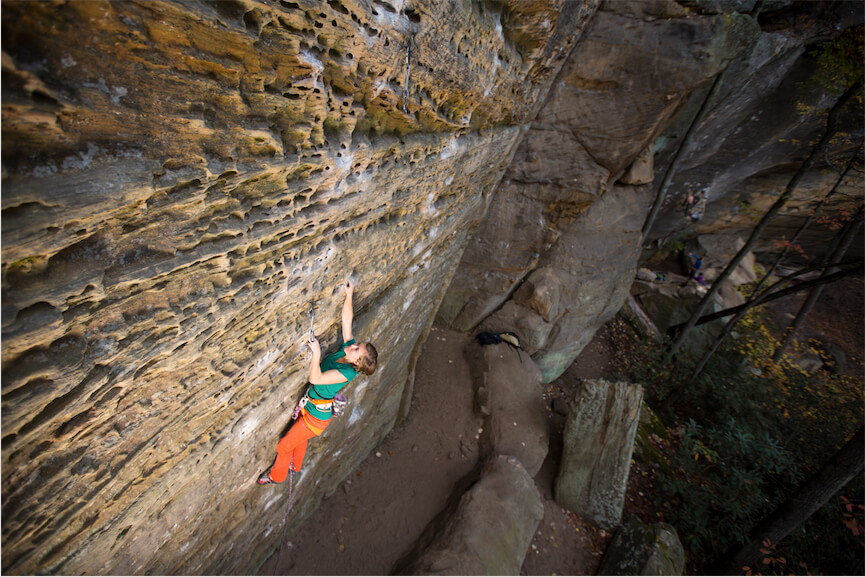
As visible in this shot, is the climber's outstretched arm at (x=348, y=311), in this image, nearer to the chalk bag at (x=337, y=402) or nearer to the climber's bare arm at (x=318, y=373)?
the climber's bare arm at (x=318, y=373)

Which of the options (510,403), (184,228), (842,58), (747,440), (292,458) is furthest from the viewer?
(747,440)

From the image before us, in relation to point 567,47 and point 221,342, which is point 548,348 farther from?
point 221,342

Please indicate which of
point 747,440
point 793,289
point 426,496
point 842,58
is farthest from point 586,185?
point 426,496

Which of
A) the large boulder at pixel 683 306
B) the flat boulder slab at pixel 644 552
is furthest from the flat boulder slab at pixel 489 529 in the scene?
the large boulder at pixel 683 306

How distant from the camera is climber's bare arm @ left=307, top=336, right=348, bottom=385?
3123 millimetres

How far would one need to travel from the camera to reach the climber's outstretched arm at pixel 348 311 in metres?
3.30

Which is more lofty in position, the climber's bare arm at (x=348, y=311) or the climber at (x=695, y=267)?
the climber's bare arm at (x=348, y=311)

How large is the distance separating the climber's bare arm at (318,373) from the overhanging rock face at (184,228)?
0.11 meters

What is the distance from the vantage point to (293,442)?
11.2 feet

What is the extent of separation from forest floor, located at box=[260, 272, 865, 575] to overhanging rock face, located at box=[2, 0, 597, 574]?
59.4 inches

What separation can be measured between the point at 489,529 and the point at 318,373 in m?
3.24

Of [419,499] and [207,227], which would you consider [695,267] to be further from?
[207,227]

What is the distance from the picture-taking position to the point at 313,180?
2328 millimetres

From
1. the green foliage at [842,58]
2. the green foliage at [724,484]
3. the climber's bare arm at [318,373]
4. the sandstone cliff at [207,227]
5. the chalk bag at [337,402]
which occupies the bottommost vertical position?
the green foliage at [724,484]
